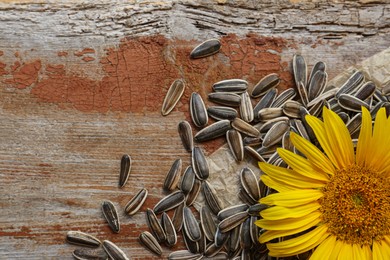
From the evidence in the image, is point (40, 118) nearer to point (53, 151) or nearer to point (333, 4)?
point (53, 151)

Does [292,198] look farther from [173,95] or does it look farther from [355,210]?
[173,95]

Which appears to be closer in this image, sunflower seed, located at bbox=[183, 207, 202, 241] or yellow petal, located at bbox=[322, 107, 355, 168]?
yellow petal, located at bbox=[322, 107, 355, 168]

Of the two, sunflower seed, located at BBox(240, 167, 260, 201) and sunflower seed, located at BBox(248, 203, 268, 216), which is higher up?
sunflower seed, located at BBox(240, 167, 260, 201)

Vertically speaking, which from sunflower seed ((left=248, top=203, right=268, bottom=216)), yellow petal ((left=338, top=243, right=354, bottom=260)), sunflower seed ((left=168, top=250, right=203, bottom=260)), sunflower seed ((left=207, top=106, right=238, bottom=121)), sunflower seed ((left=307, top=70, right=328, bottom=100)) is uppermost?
sunflower seed ((left=307, top=70, right=328, bottom=100))

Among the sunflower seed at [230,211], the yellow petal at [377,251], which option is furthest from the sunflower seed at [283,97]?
the yellow petal at [377,251]

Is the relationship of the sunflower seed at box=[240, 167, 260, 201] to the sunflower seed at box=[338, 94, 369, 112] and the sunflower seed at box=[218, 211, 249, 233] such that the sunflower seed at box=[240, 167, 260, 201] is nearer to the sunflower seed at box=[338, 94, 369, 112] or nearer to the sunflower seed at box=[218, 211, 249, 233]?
the sunflower seed at box=[218, 211, 249, 233]

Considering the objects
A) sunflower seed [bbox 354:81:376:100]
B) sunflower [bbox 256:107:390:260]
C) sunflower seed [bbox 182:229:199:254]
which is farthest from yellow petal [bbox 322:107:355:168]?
sunflower seed [bbox 182:229:199:254]

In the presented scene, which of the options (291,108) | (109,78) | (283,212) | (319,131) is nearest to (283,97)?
(291,108)
